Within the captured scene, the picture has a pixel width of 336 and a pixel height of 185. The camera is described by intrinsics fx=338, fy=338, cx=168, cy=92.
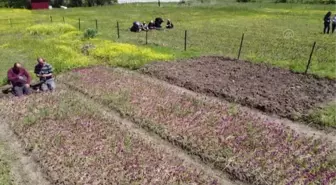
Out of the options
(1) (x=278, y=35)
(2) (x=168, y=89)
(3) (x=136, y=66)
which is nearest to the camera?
(2) (x=168, y=89)

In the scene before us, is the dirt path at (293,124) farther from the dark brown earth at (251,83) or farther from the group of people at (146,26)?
the group of people at (146,26)

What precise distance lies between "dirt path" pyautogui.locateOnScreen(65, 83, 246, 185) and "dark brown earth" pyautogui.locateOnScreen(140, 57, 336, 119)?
4.02 metres

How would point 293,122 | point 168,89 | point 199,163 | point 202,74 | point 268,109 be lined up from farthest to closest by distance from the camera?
1. point 202,74
2. point 168,89
3. point 268,109
4. point 293,122
5. point 199,163

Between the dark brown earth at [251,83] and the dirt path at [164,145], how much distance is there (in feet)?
13.2

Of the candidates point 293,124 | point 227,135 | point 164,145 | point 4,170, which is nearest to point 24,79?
point 4,170

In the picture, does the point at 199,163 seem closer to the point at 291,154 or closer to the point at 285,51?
the point at 291,154

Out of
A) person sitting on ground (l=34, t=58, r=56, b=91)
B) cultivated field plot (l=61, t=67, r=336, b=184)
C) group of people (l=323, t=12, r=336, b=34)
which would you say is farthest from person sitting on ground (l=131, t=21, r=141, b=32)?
person sitting on ground (l=34, t=58, r=56, b=91)

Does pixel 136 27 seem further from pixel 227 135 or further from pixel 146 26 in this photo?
pixel 227 135

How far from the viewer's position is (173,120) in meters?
10.8

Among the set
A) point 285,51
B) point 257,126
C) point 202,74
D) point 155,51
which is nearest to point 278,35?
point 285,51

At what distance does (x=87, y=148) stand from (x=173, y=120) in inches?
118

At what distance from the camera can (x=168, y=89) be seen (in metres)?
14.0

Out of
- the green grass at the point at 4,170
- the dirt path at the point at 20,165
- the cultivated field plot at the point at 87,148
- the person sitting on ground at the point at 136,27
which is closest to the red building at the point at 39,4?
the person sitting on ground at the point at 136,27

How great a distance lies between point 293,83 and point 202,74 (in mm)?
4122
